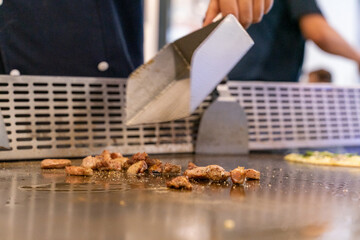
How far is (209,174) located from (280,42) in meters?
1.53

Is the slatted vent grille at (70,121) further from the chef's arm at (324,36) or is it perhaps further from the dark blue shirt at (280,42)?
the chef's arm at (324,36)

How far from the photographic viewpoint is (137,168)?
1.18 meters

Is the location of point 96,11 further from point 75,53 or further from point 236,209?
point 236,209

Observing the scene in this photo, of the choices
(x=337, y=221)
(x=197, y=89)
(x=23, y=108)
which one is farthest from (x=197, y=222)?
(x=23, y=108)

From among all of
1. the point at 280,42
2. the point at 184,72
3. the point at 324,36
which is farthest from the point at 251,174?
the point at 324,36

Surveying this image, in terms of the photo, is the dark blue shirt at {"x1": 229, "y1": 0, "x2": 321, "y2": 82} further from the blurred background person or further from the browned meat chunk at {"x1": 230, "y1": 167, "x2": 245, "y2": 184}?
the browned meat chunk at {"x1": 230, "y1": 167, "x2": 245, "y2": 184}

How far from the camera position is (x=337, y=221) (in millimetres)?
699

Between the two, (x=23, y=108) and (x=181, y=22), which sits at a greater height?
(x=181, y=22)

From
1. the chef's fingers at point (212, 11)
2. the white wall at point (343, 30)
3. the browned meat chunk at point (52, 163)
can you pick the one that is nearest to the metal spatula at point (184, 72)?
the chef's fingers at point (212, 11)

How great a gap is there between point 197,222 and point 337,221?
234mm

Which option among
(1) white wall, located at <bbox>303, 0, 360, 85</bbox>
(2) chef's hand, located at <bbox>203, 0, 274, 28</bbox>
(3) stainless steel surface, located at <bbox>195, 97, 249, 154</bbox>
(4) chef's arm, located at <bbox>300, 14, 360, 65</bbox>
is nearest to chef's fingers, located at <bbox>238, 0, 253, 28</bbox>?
(2) chef's hand, located at <bbox>203, 0, 274, 28</bbox>

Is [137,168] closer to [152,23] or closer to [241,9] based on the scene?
[241,9]

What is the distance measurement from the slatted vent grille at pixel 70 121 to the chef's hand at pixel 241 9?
0.43m

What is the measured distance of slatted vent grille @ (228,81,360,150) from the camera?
6.20 feet
